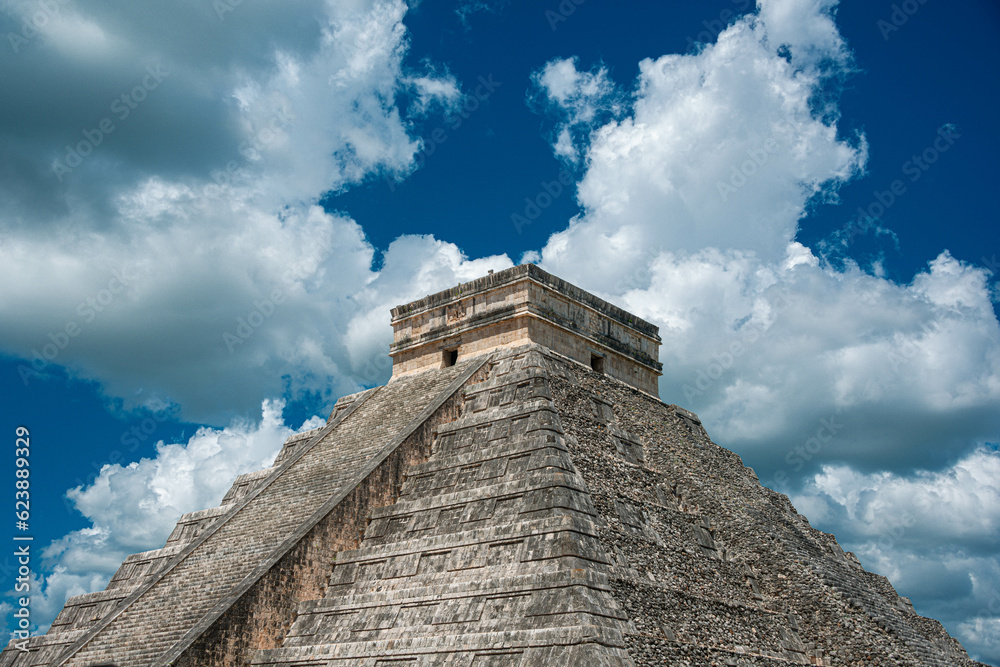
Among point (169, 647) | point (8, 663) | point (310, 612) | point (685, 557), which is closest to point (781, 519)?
point (685, 557)

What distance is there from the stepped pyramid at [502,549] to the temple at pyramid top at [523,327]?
0.05 metres

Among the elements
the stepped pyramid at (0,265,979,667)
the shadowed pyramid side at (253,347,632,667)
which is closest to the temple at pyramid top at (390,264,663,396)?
the stepped pyramid at (0,265,979,667)

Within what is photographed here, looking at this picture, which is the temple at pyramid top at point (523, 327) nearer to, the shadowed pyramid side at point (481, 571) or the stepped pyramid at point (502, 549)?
the stepped pyramid at point (502, 549)

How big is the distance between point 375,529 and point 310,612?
1512 mm

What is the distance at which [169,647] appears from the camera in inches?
446

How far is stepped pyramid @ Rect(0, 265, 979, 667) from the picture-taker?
10.6 metres

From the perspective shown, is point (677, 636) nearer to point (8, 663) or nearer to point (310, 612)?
point (310, 612)

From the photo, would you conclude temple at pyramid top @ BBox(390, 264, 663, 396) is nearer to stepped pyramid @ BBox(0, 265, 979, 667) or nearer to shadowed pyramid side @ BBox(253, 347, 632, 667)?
stepped pyramid @ BBox(0, 265, 979, 667)

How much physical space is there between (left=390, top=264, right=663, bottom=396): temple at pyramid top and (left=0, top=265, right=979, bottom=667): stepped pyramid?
5 cm

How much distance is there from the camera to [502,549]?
36.5 feet

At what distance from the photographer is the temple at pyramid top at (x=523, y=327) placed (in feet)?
54.7

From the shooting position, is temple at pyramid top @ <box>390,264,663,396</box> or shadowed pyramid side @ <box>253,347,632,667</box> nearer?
shadowed pyramid side @ <box>253,347,632,667</box>

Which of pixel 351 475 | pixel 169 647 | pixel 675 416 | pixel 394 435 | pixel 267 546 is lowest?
pixel 169 647

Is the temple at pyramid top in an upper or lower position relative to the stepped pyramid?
upper
